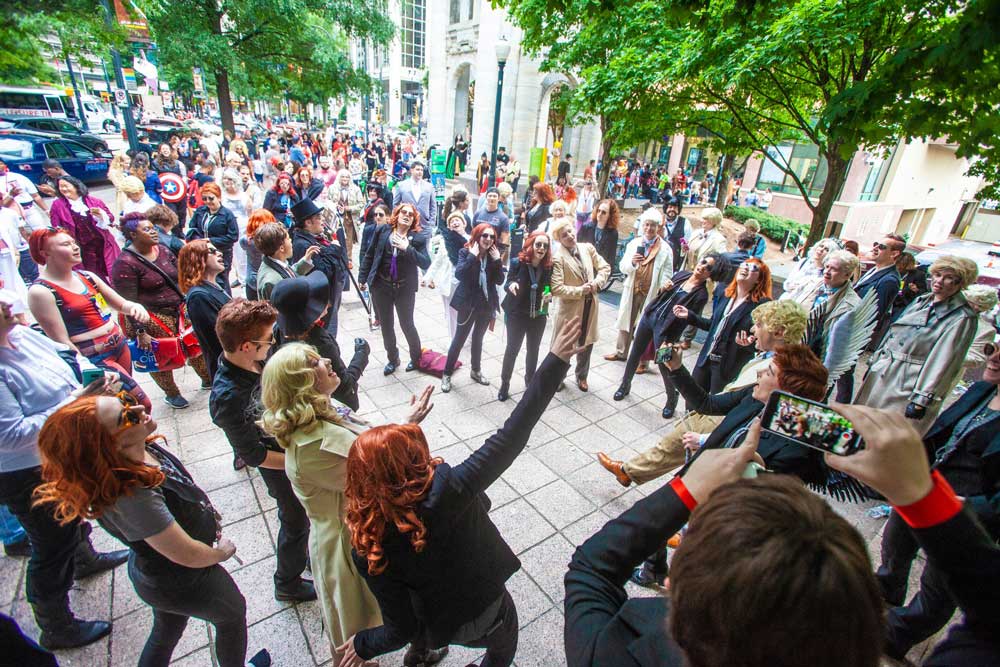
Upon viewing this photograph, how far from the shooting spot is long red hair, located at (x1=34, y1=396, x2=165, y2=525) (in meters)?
1.66

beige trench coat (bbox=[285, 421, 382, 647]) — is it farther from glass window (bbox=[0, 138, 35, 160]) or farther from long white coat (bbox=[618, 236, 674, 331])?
glass window (bbox=[0, 138, 35, 160])

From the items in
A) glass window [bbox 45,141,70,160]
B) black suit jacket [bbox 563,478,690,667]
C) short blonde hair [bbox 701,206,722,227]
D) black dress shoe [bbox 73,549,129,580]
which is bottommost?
black dress shoe [bbox 73,549,129,580]

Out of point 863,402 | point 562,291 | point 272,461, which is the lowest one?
point 863,402

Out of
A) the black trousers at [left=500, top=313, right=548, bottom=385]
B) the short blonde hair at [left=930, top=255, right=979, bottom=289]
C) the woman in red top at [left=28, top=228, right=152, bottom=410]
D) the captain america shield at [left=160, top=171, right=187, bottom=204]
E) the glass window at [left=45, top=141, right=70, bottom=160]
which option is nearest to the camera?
the woman in red top at [left=28, top=228, right=152, bottom=410]

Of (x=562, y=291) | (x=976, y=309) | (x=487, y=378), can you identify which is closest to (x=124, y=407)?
(x=562, y=291)

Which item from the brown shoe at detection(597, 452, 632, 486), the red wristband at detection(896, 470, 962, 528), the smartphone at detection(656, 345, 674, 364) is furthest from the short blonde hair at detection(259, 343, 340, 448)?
the brown shoe at detection(597, 452, 632, 486)

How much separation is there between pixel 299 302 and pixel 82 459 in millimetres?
2032

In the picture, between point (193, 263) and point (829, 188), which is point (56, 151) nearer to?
point (193, 263)

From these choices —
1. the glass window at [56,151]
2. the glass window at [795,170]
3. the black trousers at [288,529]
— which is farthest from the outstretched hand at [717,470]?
the glass window at [795,170]

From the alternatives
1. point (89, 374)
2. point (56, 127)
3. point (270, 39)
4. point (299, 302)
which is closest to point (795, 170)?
point (270, 39)

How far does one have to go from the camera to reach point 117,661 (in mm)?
2555

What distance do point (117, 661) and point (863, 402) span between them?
20.2 feet

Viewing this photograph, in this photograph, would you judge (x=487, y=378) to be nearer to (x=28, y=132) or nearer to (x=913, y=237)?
(x=28, y=132)

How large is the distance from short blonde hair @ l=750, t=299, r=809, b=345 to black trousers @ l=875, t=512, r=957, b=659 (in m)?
1.19
